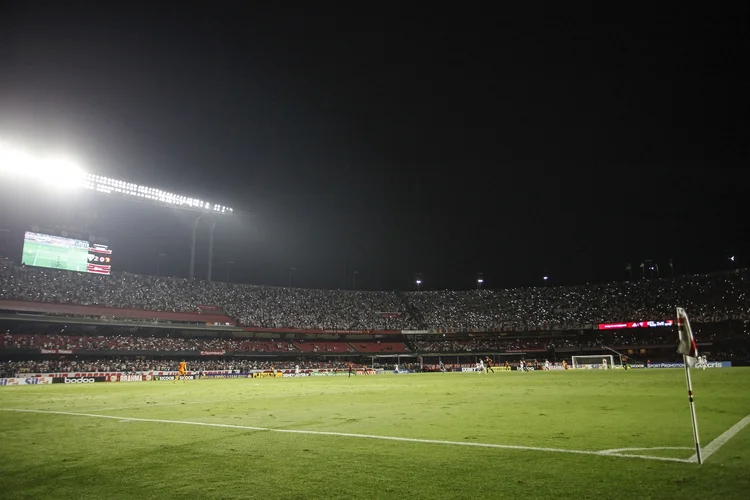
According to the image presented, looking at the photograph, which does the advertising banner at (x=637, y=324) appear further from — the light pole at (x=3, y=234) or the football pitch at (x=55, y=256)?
the light pole at (x=3, y=234)

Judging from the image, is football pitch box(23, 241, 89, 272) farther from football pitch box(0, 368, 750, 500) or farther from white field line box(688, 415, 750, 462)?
white field line box(688, 415, 750, 462)

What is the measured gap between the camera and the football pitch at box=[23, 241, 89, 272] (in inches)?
2224

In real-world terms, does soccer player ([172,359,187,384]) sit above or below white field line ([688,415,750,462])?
below

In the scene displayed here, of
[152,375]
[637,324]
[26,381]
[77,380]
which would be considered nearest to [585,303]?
[637,324]

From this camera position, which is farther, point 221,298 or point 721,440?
point 221,298

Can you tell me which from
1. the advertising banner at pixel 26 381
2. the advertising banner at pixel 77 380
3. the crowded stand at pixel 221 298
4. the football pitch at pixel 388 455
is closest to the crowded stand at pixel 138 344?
the crowded stand at pixel 221 298

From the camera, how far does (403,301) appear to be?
99812 mm

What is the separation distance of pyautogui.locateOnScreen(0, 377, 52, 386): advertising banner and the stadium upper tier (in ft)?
50.8

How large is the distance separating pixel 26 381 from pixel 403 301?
68.7 meters

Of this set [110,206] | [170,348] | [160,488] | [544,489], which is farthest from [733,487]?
[110,206]

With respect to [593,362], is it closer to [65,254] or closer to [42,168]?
[65,254]

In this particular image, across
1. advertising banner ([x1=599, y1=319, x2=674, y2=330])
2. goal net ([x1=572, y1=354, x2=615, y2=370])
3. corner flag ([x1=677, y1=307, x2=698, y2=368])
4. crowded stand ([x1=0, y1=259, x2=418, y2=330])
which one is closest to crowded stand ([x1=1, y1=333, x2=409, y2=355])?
crowded stand ([x1=0, y1=259, x2=418, y2=330])

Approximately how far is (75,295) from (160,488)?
214ft

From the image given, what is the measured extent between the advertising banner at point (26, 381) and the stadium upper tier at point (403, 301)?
15.5 metres
